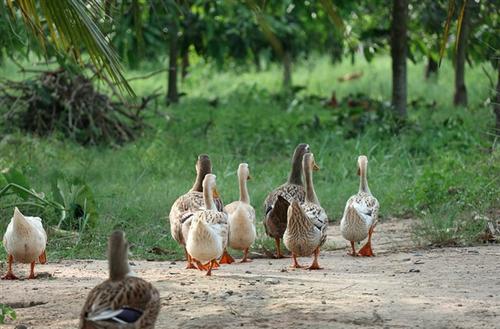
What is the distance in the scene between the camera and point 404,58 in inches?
639

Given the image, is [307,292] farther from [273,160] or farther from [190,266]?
[273,160]

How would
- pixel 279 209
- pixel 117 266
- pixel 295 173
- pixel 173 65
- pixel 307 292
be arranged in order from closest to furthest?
pixel 117 266 < pixel 307 292 < pixel 279 209 < pixel 295 173 < pixel 173 65

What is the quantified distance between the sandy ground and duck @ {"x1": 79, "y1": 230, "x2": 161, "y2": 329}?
62cm

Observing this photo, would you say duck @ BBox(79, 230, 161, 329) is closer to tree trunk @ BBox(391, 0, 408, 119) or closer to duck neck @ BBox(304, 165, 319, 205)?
duck neck @ BBox(304, 165, 319, 205)

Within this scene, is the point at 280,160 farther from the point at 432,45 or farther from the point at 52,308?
the point at 52,308

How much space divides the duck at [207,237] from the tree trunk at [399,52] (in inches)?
288

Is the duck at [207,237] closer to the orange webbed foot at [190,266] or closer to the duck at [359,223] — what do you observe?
the orange webbed foot at [190,266]

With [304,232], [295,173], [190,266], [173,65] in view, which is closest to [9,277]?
[190,266]

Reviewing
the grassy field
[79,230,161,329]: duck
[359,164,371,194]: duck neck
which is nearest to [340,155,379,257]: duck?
[359,164,371,194]: duck neck

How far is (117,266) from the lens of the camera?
6.40 meters

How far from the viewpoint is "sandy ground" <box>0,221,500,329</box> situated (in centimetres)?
678

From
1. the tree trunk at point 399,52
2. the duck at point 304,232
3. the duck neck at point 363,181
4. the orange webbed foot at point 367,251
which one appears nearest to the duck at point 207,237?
the duck at point 304,232

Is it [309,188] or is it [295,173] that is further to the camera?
[295,173]

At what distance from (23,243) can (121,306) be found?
268cm
